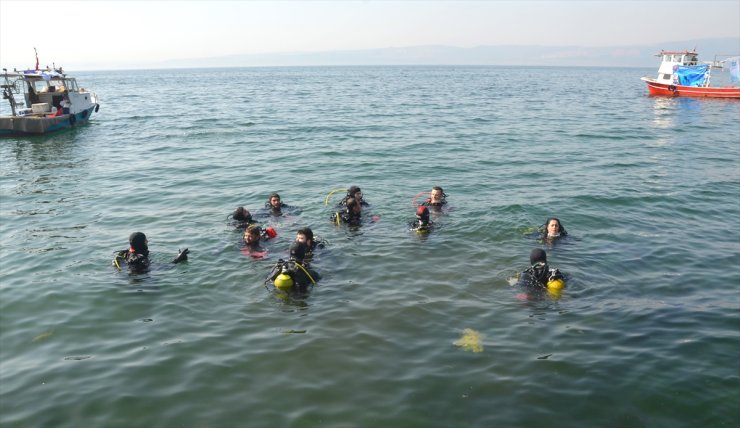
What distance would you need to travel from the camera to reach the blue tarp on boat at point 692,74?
5308cm

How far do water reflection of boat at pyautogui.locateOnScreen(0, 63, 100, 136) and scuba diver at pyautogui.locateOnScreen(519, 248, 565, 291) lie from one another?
34208 mm

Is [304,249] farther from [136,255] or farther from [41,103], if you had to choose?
[41,103]

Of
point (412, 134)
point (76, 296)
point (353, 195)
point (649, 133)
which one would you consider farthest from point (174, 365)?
point (649, 133)

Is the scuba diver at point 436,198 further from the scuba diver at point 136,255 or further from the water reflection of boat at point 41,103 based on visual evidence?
the water reflection of boat at point 41,103

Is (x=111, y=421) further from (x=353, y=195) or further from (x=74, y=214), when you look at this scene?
(x=74, y=214)

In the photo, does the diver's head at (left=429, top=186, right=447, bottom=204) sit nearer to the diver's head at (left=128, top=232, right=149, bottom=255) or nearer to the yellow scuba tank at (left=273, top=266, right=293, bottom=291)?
the yellow scuba tank at (left=273, top=266, right=293, bottom=291)

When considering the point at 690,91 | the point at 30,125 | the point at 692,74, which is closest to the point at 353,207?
the point at 30,125

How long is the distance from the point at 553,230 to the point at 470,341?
5853mm

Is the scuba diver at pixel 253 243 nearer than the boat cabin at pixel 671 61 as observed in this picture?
Yes

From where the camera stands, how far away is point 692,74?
53.7 meters

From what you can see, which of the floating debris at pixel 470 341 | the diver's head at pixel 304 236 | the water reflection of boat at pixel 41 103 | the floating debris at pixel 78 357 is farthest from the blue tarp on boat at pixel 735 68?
the floating debris at pixel 78 357

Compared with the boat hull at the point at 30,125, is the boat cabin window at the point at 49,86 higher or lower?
higher

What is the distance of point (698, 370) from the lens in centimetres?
857

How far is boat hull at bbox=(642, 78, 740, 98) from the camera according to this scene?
51469 millimetres
